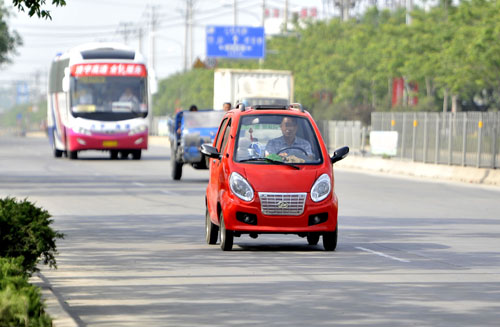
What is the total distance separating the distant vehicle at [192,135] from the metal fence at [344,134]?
56.7ft

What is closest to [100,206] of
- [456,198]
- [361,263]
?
[456,198]

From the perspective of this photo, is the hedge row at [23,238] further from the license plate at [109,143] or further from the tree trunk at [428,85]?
the tree trunk at [428,85]

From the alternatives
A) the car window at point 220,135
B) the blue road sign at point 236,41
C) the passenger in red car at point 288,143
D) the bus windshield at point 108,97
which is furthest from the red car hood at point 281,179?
the blue road sign at point 236,41

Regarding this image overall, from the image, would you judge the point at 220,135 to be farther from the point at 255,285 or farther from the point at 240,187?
the point at 255,285

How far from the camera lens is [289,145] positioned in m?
15.1

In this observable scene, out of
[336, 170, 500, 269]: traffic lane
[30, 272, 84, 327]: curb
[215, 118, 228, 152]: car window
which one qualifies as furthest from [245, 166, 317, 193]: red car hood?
[30, 272, 84, 327]: curb

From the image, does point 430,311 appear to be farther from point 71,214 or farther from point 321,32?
point 321,32

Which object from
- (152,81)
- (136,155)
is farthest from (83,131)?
(136,155)

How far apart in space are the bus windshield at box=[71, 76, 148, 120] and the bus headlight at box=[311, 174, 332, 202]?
3108cm

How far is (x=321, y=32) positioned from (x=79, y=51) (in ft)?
159

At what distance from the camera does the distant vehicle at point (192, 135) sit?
103 ft

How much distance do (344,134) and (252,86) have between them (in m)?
4.42

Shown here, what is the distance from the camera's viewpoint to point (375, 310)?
980cm

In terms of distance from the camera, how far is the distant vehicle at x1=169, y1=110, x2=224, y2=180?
3152cm
